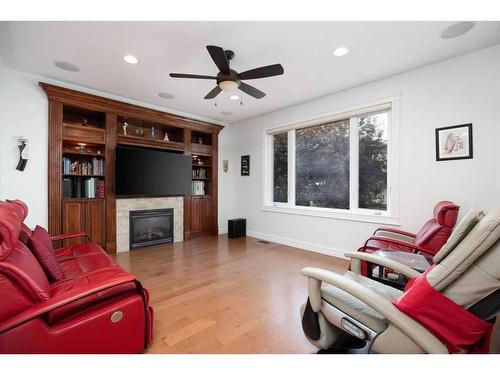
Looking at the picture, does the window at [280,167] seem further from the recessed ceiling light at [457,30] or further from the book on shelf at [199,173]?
the recessed ceiling light at [457,30]

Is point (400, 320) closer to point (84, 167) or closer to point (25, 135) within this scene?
point (84, 167)

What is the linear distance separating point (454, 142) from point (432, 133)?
25 cm

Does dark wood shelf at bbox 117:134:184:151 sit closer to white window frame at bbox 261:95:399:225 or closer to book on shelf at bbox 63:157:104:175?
book on shelf at bbox 63:157:104:175

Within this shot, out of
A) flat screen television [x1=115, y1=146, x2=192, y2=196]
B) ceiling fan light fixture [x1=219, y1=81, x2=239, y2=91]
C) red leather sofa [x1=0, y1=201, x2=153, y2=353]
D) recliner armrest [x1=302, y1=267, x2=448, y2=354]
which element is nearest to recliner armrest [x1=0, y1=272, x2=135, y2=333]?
red leather sofa [x1=0, y1=201, x2=153, y2=353]

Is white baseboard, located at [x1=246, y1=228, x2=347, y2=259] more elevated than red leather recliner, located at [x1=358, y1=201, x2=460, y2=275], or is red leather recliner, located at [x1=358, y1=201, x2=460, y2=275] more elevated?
red leather recliner, located at [x1=358, y1=201, x2=460, y2=275]

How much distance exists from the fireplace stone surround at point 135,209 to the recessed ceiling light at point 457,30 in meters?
4.48

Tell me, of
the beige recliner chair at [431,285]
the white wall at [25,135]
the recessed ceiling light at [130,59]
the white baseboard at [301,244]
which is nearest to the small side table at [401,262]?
the beige recliner chair at [431,285]

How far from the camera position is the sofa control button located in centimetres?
138

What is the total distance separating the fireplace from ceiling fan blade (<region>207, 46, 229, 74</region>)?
2.97 meters

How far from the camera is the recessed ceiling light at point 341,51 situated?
245 centimetres

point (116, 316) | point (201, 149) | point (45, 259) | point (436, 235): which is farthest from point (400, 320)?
point (201, 149)
